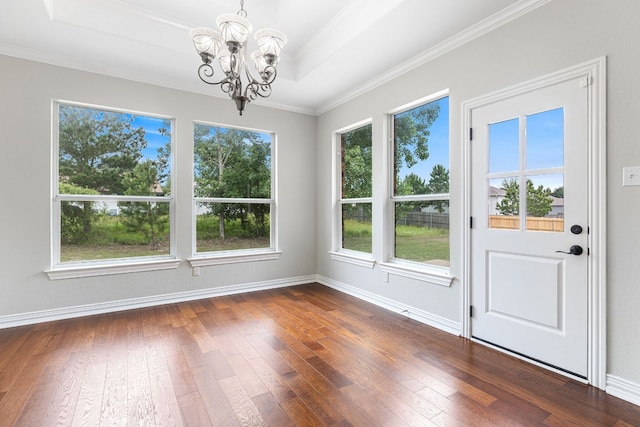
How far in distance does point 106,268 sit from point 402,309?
333 cm

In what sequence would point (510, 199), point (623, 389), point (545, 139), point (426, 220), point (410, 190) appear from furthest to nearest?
point (410, 190) < point (426, 220) < point (510, 199) < point (545, 139) < point (623, 389)

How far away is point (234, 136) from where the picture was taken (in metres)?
4.35

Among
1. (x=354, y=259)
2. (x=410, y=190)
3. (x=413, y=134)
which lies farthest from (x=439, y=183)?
(x=354, y=259)

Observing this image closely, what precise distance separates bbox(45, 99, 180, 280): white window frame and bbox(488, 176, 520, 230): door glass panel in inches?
139

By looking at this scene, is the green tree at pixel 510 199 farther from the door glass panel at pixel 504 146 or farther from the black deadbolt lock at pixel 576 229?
the black deadbolt lock at pixel 576 229

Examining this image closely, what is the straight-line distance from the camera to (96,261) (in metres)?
3.54

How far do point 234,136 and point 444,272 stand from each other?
321 cm

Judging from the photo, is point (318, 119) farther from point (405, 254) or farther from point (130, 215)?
point (130, 215)

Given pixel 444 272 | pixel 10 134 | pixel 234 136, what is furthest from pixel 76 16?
pixel 444 272

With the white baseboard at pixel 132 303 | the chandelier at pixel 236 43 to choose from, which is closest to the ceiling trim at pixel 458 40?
the chandelier at pixel 236 43

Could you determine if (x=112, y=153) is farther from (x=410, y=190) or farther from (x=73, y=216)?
(x=410, y=190)

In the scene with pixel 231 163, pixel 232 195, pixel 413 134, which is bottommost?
pixel 232 195

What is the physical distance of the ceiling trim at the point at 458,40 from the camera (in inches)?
93.0

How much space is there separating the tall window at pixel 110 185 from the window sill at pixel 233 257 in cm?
38
